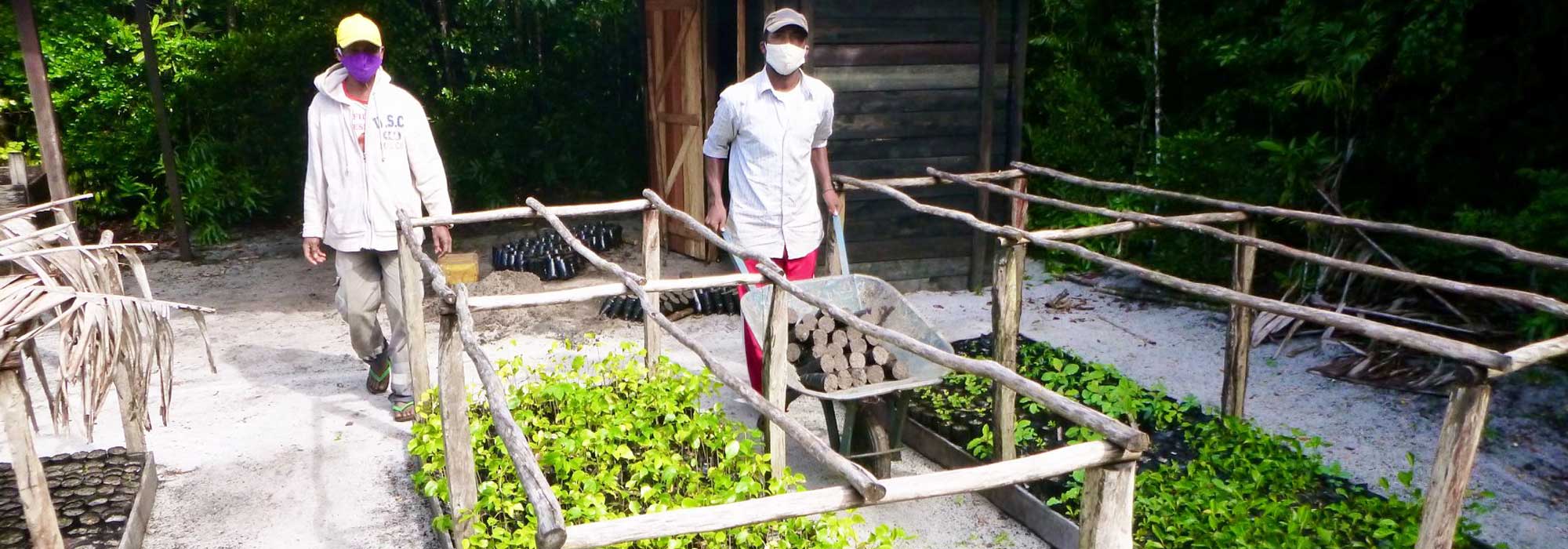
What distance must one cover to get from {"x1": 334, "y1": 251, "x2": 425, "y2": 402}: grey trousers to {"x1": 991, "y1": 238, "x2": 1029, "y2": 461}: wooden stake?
2.65 metres

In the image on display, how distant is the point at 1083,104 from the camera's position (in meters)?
9.45

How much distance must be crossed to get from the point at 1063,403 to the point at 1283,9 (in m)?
5.79

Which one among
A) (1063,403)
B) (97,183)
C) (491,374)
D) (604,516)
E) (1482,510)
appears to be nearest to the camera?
(1063,403)

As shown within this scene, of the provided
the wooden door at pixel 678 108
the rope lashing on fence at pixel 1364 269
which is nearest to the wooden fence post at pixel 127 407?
the rope lashing on fence at pixel 1364 269

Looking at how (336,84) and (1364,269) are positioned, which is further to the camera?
(336,84)

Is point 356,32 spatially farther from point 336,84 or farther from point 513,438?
point 513,438

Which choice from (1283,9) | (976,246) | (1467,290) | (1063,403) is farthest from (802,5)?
(1063,403)

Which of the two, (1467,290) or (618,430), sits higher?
(1467,290)

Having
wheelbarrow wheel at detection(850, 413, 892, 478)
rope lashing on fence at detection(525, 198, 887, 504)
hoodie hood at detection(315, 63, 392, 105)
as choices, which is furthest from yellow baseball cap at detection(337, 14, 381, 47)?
wheelbarrow wheel at detection(850, 413, 892, 478)

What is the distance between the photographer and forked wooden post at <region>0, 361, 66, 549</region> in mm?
2967

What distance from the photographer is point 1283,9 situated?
7012 millimetres

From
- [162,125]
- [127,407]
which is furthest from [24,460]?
[162,125]

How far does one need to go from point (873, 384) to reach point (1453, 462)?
205cm

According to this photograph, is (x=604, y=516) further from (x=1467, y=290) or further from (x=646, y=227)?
(x=1467, y=290)
